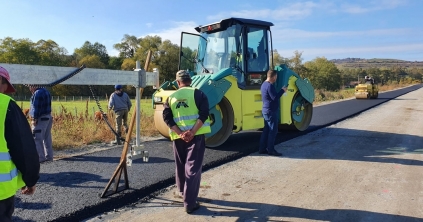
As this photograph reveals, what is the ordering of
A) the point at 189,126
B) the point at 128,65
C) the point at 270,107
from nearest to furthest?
the point at 189,126 → the point at 270,107 → the point at 128,65

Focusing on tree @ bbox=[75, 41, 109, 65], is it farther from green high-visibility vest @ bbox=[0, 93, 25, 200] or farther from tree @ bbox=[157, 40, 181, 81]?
green high-visibility vest @ bbox=[0, 93, 25, 200]

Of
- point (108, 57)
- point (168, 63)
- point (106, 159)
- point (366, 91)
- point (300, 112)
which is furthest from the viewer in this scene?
point (108, 57)

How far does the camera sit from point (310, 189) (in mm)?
4605

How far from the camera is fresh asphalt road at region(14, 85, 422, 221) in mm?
3769

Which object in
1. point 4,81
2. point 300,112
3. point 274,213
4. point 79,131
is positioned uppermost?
point 4,81

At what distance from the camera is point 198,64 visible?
8250mm

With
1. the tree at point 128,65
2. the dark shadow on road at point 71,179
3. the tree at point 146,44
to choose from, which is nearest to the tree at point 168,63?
the tree at point 128,65

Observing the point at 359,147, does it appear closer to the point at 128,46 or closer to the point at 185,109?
the point at 185,109

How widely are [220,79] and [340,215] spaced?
3.76 m

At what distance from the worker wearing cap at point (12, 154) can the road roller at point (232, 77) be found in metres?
4.27

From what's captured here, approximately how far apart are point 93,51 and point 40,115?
2574 inches

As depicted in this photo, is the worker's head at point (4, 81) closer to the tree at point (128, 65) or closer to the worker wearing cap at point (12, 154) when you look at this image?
the worker wearing cap at point (12, 154)

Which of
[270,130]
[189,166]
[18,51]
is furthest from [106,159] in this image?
[18,51]

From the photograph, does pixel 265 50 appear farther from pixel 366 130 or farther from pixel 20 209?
pixel 20 209
